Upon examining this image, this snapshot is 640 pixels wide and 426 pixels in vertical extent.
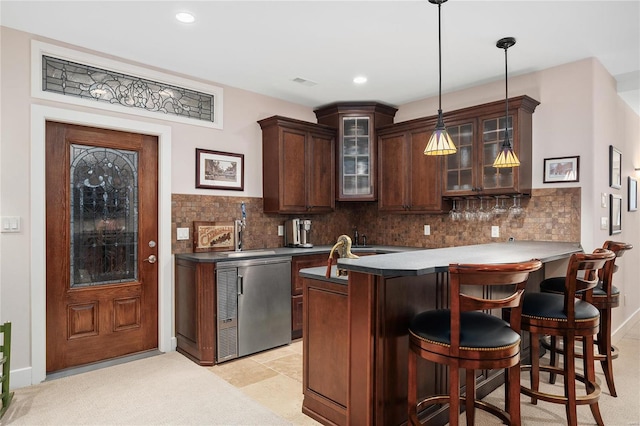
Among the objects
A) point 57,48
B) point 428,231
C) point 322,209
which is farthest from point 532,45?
point 57,48

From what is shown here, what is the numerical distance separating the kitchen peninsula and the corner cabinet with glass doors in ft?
5.09

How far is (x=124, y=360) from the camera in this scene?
3.58m

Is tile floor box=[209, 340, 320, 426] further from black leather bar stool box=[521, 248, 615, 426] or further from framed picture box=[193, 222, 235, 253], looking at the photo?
black leather bar stool box=[521, 248, 615, 426]

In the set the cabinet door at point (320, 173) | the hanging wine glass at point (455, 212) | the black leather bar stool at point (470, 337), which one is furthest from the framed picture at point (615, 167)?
the cabinet door at point (320, 173)

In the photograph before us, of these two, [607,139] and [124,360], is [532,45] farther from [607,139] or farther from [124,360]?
[124,360]

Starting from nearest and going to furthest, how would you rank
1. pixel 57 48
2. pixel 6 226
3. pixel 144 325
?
pixel 6 226, pixel 57 48, pixel 144 325

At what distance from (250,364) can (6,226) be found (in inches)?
87.8

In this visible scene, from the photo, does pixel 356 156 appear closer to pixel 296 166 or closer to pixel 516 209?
pixel 296 166

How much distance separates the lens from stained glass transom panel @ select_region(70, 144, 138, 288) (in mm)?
3410

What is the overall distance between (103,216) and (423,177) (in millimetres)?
3393

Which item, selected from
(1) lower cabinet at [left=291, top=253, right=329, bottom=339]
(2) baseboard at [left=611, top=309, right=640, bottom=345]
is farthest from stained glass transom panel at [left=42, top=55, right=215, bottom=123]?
(2) baseboard at [left=611, top=309, right=640, bottom=345]

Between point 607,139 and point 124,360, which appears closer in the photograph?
point 124,360

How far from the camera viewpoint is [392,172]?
494 centimetres

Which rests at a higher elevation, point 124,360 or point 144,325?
point 144,325
